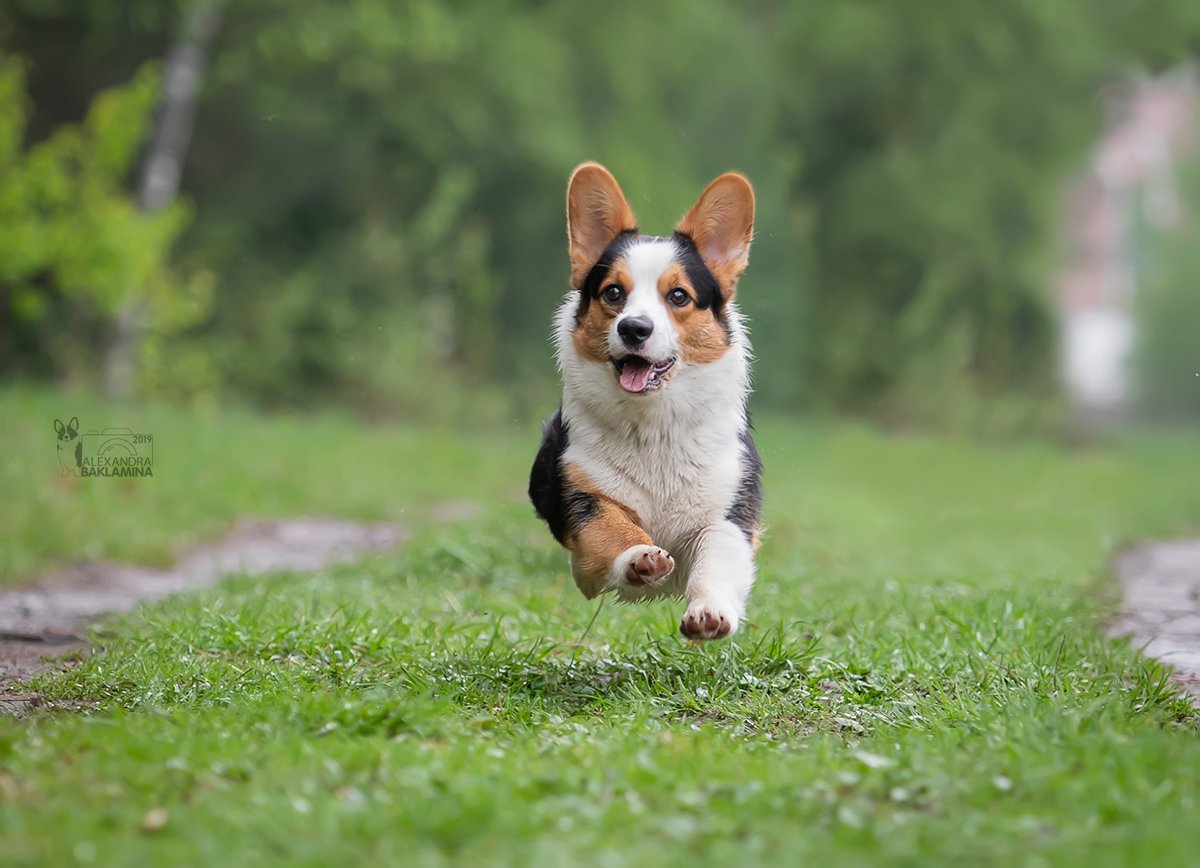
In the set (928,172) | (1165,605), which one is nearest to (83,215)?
(1165,605)

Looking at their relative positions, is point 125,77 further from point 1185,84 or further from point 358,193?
point 1185,84

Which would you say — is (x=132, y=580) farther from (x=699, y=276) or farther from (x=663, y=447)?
(x=699, y=276)

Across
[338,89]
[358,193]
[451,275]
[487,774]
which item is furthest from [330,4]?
[487,774]

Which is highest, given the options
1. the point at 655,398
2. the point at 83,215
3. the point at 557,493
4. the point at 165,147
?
the point at 165,147

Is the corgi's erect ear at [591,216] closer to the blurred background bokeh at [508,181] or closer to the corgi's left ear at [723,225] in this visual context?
the corgi's left ear at [723,225]

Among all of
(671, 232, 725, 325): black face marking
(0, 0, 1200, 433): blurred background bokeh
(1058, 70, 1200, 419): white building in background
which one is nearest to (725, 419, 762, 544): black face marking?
(671, 232, 725, 325): black face marking

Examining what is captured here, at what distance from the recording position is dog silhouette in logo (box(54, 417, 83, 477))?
31.3ft

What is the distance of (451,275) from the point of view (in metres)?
16.9

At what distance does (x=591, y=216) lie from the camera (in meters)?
4.57

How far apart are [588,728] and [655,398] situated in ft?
3.55

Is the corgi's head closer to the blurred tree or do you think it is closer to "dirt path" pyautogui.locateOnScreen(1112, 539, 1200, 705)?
"dirt path" pyautogui.locateOnScreen(1112, 539, 1200, 705)

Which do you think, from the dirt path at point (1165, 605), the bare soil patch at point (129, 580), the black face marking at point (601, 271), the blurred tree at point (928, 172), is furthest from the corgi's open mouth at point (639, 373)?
the blurred tree at point (928, 172)

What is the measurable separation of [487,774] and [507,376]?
12.8 meters

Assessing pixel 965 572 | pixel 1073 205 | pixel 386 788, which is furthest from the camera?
pixel 1073 205
